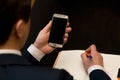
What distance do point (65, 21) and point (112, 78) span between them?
244 mm

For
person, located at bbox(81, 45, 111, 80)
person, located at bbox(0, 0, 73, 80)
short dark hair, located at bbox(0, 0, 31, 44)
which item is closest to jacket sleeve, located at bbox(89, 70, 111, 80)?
person, located at bbox(81, 45, 111, 80)

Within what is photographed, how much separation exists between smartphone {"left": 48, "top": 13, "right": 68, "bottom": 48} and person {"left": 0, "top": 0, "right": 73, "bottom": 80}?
0.23m

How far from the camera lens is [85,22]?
121 centimetres

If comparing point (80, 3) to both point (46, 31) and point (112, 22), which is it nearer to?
point (112, 22)

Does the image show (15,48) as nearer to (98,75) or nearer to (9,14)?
(9,14)

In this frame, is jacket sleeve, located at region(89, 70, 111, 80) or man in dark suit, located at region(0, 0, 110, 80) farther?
jacket sleeve, located at region(89, 70, 111, 80)

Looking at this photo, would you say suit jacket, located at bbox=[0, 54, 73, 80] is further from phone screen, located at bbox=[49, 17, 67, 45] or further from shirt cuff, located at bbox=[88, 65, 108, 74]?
phone screen, located at bbox=[49, 17, 67, 45]

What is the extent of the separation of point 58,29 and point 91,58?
15cm

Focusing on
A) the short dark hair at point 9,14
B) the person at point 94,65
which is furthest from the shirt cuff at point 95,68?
the short dark hair at point 9,14

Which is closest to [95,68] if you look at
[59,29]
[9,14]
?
[59,29]

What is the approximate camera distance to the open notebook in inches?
36.7

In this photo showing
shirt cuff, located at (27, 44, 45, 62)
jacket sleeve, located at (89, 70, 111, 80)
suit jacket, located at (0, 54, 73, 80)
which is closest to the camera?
suit jacket, located at (0, 54, 73, 80)

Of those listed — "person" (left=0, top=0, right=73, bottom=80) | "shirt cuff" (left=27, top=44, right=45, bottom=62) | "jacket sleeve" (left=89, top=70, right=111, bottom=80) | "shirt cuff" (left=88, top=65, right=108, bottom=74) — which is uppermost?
"person" (left=0, top=0, right=73, bottom=80)

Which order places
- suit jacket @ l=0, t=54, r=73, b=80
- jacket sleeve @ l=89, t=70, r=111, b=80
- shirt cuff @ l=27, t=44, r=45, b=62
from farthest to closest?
shirt cuff @ l=27, t=44, r=45, b=62 < jacket sleeve @ l=89, t=70, r=111, b=80 < suit jacket @ l=0, t=54, r=73, b=80
